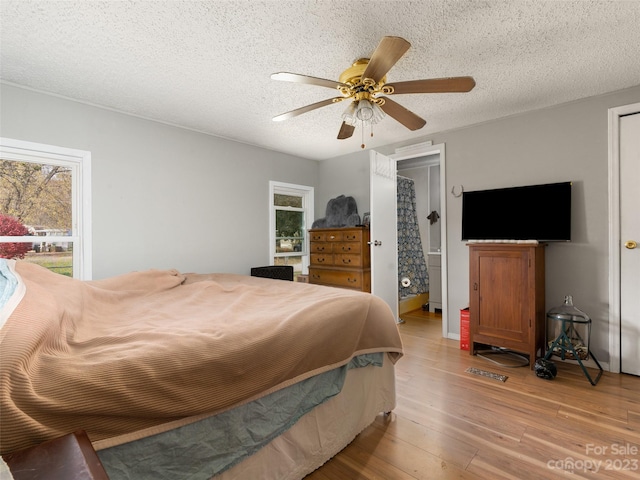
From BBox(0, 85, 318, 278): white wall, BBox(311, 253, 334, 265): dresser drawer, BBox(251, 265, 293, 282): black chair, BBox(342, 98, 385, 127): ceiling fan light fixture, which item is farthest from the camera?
BBox(311, 253, 334, 265): dresser drawer

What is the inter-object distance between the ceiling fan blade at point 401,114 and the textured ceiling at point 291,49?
0.34 m

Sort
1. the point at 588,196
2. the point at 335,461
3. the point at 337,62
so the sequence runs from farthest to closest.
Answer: the point at 588,196 → the point at 337,62 → the point at 335,461

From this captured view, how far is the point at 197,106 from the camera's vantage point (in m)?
2.86

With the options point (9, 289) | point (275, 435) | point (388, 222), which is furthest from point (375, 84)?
point (388, 222)

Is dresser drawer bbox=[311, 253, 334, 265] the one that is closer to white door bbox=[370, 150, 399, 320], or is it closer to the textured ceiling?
white door bbox=[370, 150, 399, 320]

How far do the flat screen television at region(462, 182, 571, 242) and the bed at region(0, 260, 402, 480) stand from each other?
1.96 m

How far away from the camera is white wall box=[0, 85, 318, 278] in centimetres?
263

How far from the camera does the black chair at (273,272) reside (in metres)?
3.80

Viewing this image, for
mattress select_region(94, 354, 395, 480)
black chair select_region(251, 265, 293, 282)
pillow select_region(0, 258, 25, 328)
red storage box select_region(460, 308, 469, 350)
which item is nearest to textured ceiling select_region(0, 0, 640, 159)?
pillow select_region(0, 258, 25, 328)

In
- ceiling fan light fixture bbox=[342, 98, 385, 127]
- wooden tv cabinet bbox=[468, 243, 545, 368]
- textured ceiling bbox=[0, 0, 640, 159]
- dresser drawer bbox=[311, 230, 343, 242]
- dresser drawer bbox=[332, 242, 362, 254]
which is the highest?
textured ceiling bbox=[0, 0, 640, 159]

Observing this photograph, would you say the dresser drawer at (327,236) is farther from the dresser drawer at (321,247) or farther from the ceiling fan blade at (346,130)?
the ceiling fan blade at (346,130)

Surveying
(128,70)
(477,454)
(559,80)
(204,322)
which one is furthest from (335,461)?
(559,80)

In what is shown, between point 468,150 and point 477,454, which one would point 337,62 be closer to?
point 468,150

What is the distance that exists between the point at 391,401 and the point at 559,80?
2.80 m
